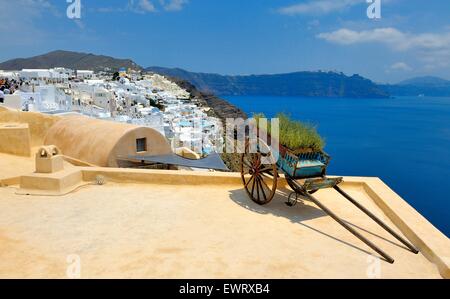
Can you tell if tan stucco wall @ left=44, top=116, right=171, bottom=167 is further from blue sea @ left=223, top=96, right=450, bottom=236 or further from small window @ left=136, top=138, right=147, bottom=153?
blue sea @ left=223, top=96, right=450, bottom=236

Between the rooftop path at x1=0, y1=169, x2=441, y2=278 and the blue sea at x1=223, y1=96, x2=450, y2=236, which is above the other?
the rooftop path at x1=0, y1=169, x2=441, y2=278

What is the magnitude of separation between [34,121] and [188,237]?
10.0 m

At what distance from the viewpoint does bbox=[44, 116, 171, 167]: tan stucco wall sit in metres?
9.70

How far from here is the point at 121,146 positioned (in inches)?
386

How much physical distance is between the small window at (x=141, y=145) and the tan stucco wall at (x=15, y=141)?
316cm

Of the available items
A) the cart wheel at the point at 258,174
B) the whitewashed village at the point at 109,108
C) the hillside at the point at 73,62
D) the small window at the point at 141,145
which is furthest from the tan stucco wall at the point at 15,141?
the hillside at the point at 73,62

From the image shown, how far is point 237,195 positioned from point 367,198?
2.15m

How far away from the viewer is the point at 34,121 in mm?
12219

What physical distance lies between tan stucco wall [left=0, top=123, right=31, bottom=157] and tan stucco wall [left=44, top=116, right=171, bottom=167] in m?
0.99

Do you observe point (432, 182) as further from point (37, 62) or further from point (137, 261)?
point (37, 62)

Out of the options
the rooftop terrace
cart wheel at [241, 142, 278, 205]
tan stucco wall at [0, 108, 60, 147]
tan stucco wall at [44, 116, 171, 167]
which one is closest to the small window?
tan stucco wall at [44, 116, 171, 167]

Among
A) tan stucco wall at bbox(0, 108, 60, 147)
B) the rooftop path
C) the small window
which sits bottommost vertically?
the rooftop path
